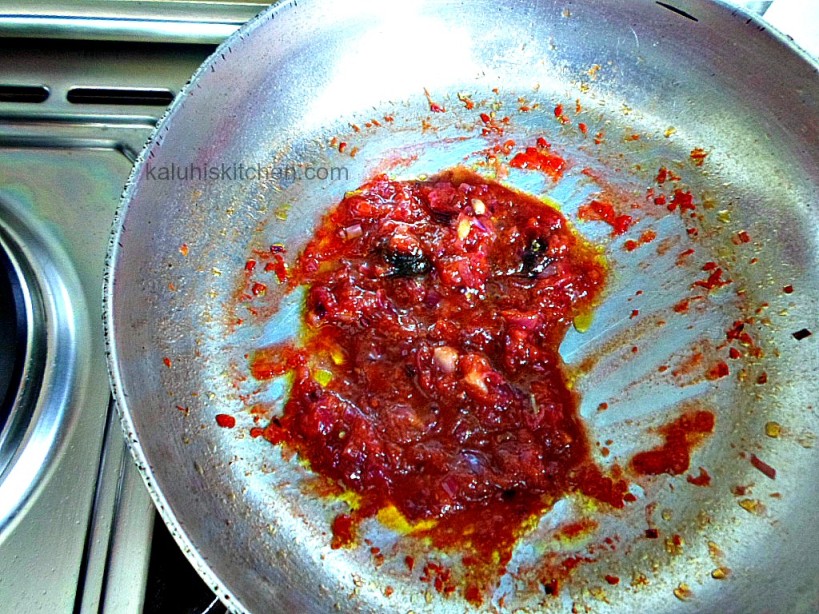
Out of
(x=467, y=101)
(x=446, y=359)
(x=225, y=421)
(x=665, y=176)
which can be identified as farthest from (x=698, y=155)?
(x=225, y=421)

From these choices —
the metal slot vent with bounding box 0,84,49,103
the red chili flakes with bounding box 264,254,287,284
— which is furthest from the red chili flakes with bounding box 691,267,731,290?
the metal slot vent with bounding box 0,84,49,103

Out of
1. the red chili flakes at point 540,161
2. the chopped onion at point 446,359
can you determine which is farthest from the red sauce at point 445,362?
the red chili flakes at point 540,161

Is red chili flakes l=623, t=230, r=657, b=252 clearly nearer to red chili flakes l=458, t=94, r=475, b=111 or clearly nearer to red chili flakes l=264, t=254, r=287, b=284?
red chili flakes l=458, t=94, r=475, b=111

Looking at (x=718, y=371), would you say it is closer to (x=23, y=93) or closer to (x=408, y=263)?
(x=408, y=263)

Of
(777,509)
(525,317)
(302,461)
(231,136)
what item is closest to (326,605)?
(302,461)

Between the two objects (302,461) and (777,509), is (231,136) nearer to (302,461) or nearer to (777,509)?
(302,461)

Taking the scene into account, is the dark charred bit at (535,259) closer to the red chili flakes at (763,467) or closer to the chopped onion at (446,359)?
the chopped onion at (446,359)
